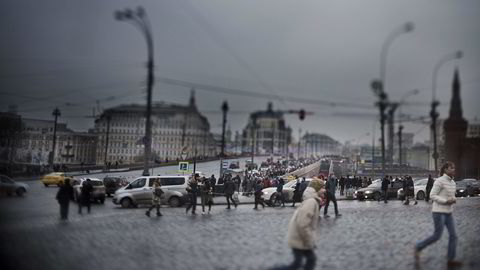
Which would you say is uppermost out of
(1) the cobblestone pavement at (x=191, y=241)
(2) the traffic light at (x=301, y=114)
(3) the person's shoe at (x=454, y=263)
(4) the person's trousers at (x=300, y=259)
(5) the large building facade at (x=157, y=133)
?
(2) the traffic light at (x=301, y=114)

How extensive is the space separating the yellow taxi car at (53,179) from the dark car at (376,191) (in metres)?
18.6

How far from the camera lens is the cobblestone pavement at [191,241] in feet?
29.6

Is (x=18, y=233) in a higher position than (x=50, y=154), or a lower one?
lower

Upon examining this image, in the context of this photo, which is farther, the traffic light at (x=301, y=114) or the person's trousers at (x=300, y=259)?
the traffic light at (x=301, y=114)

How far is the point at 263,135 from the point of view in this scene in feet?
96.7

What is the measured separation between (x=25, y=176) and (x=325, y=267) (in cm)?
1266

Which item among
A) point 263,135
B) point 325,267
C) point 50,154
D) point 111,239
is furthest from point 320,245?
point 263,135

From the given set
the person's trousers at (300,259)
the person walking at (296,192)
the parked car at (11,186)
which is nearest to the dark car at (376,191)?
the person walking at (296,192)

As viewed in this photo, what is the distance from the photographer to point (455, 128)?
23391 mm

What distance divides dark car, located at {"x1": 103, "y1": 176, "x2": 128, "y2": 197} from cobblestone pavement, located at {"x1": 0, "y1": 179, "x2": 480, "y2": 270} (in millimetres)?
8289

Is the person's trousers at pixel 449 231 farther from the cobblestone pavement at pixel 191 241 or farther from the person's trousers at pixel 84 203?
the person's trousers at pixel 84 203

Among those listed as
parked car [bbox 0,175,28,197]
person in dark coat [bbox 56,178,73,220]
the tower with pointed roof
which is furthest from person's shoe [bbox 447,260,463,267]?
the tower with pointed roof

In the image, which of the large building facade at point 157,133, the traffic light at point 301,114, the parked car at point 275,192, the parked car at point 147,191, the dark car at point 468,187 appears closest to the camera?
the large building facade at point 157,133

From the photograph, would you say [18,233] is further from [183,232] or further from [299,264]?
[299,264]
